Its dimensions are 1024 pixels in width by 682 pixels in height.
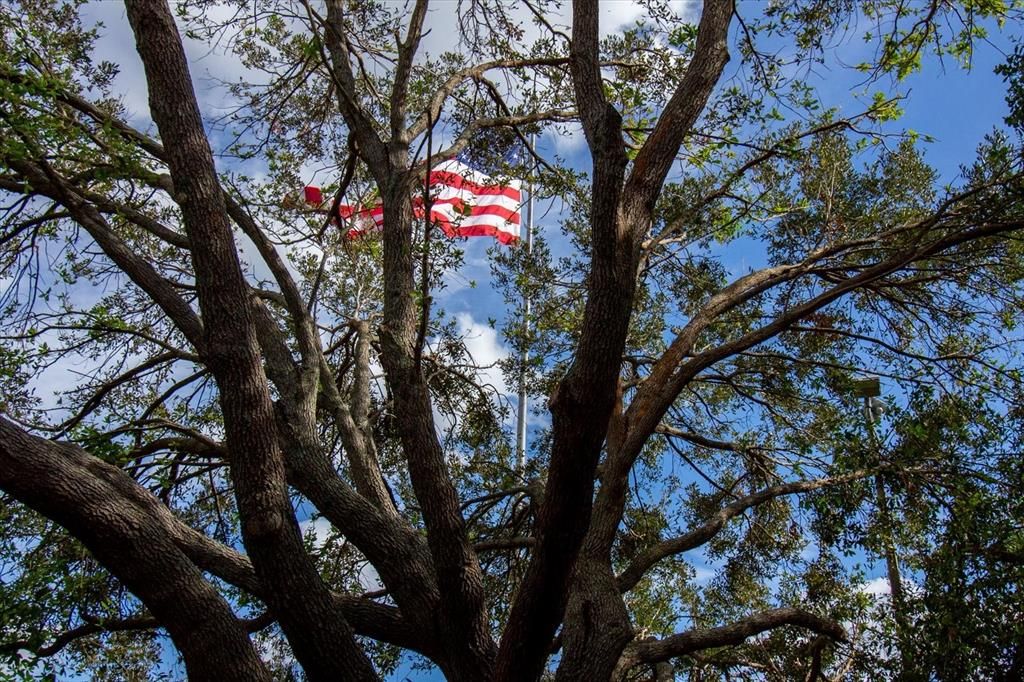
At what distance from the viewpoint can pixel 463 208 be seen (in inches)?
223

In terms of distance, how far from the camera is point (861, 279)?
551 centimetres

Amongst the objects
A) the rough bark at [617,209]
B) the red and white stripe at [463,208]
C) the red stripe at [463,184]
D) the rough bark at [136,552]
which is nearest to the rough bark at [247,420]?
the rough bark at [136,552]

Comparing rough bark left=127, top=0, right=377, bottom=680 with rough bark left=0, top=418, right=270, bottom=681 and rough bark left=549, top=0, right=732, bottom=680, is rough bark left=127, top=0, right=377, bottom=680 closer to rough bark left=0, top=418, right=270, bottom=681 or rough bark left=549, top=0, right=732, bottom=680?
rough bark left=0, top=418, right=270, bottom=681

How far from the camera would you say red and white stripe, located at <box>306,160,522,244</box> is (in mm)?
7453

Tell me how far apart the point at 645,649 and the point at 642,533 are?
3344mm

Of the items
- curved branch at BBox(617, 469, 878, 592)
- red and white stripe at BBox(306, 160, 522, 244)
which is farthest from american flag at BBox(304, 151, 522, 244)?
curved branch at BBox(617, 469, 878, 592)

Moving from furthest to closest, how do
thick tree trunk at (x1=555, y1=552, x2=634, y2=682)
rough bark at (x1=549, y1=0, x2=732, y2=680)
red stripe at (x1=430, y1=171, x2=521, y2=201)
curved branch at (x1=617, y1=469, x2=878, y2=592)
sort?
red stripe at (x1=430, y1=171, x2=521, y2=201), curved branch at (x1=617, y1=469, x2=878, y2=592), thick tree trunk at (x1=555, y1=552, x2=634, y2=682), rough bark at (x1=549, y1=0, x2=732, y2=680)

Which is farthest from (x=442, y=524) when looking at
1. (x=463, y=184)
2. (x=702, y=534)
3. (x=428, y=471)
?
(x=463, y=184)

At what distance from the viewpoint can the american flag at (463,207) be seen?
292 inches

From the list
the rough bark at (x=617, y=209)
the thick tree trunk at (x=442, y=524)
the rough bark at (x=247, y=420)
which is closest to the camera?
the rough bark at (x=617, y=209)

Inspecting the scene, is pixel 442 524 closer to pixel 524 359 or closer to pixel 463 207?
pixel 463 207

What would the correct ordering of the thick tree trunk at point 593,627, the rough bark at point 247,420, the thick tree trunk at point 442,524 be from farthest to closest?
the thick tree trunk at point 593,627
the thick tree trunk at point 442,524
the rough bark at point 247,420

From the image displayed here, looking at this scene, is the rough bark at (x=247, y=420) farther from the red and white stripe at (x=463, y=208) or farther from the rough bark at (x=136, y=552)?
the red and white stripe at (x=463, y=208)

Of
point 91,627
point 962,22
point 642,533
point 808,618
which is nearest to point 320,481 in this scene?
point 91,627
